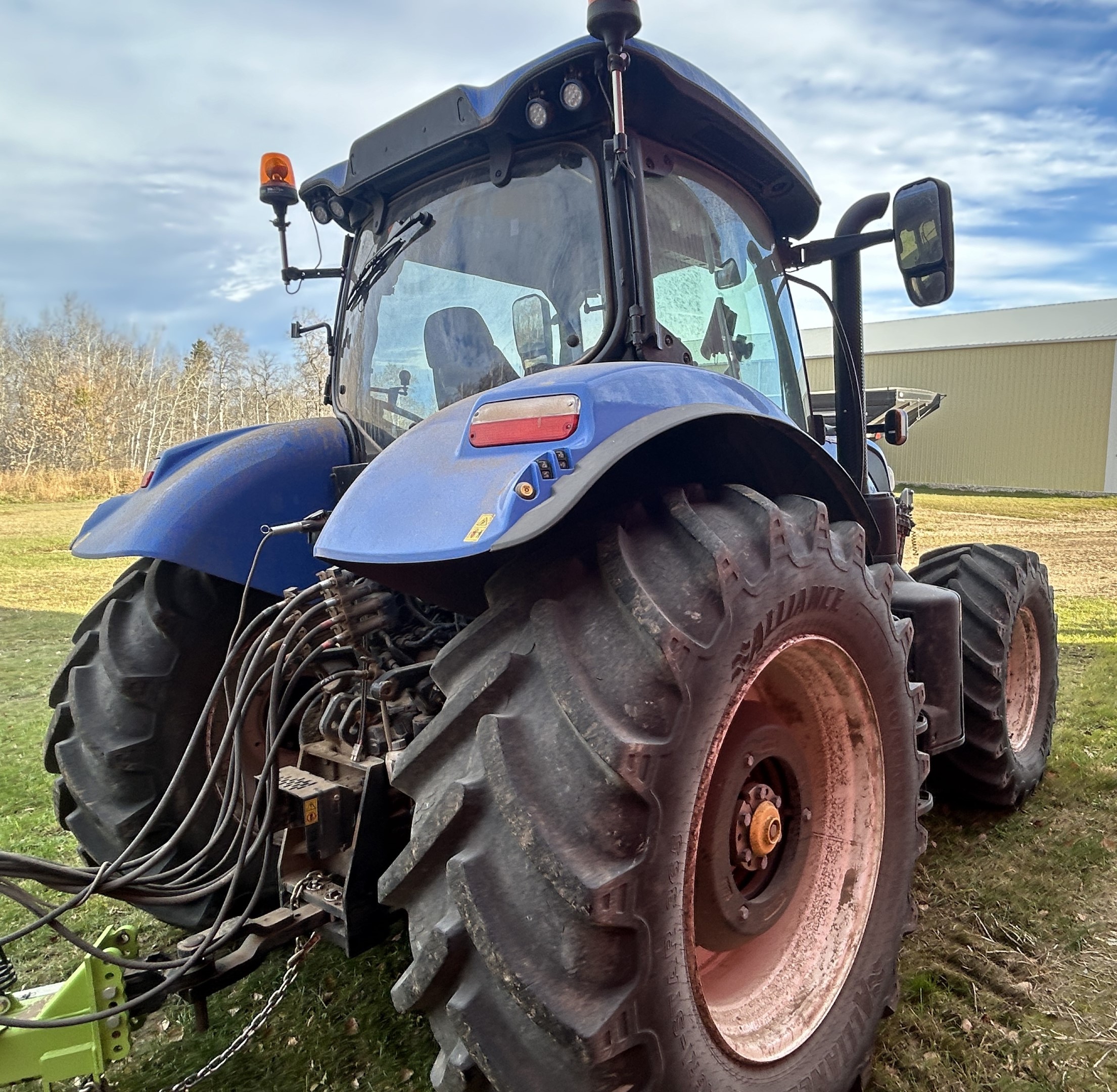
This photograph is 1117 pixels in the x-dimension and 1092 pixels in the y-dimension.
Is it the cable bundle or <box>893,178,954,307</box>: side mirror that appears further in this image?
<box>893,178,954,307</box>: side mirror

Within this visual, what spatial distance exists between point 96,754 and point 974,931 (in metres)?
2.60

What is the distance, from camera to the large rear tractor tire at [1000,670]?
11.0 ft

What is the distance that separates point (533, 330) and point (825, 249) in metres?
1.35

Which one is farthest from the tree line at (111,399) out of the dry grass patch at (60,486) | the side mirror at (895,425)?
the side mirror at (895,425)

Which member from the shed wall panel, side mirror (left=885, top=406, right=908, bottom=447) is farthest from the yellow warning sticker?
the shed wall panel

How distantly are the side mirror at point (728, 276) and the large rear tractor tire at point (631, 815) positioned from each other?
97 centimetres

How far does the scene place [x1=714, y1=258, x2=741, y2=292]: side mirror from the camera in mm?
2582

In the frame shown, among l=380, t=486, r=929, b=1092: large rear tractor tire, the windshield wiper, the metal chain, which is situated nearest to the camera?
l=380, t=486, r=929, b=1092: large rear tractor tire

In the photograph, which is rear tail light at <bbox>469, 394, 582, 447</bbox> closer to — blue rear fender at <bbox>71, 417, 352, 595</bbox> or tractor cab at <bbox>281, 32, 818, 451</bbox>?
tractor cab at <bbox>281, 32, 818, 451</bbox>

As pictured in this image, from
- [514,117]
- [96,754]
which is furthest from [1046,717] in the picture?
[96,754]

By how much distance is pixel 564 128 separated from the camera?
7.25 feet

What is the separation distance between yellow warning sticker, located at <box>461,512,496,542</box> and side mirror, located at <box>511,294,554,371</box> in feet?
3.04

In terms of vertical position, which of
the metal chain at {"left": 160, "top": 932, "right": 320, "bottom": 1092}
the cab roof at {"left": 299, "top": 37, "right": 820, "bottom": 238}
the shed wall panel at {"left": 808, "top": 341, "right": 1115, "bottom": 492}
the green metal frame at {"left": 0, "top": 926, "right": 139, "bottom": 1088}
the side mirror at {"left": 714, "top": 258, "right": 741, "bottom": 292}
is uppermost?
the cab roof at {"left": 299, "top": 37, "right": 820, "bottom": 238}

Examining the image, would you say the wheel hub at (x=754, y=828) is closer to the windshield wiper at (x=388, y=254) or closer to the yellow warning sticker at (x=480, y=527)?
the yellow warning sticker at (x=480, y=527)
